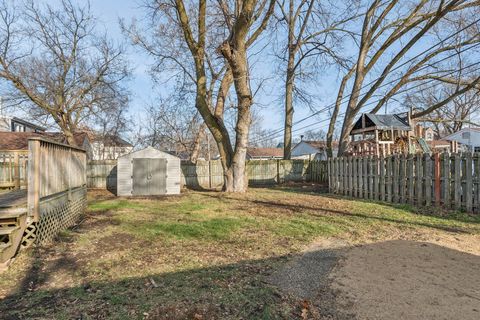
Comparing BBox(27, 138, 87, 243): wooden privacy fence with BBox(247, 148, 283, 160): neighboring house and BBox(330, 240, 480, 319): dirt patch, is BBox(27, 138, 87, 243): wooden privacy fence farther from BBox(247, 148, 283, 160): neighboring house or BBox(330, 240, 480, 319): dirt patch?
BBox(247, 148, 283, 160): neighboring house

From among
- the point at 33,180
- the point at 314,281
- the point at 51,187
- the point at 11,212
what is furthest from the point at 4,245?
the point at 314,281

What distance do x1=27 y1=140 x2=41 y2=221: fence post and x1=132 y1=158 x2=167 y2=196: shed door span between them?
10.4 metres

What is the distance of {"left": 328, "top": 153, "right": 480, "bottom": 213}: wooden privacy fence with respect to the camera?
7.70 meters

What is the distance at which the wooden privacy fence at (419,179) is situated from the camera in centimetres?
770

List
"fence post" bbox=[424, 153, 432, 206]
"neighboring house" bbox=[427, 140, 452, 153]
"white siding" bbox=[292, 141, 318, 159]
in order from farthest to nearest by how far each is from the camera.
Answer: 1. "white siding" bbox=[292, 141, 318, 159]
2. "neighboring house" bbox=[427, 140, 452, 153]
3. "fence post" bbox=[424, 153, 432, 206]

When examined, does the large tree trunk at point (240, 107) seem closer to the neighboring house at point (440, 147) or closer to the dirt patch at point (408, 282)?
the neighboring house at point (440, 147)

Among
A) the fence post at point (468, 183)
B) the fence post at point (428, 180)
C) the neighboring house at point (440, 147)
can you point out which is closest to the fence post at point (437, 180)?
the fence post at point (428, 180)

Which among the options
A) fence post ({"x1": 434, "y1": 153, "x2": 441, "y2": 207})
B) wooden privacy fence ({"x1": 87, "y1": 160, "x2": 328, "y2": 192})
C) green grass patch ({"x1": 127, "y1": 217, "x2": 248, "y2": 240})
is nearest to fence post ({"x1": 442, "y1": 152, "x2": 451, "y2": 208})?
fence post ({"x1": 434, "y1": 153, "x2": 441, "y2": 207})

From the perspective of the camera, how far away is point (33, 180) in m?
4.71

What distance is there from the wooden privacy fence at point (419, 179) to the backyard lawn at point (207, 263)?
75 cm

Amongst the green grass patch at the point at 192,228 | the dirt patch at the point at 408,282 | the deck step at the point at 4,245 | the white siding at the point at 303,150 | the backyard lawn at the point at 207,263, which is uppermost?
the white siding at the point at 303,150

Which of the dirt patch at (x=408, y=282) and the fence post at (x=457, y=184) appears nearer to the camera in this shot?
the dirt patch at (x=408, y=282)

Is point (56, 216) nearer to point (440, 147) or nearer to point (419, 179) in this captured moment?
point (419, 179)

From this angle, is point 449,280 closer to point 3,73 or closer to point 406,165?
point 406,165
